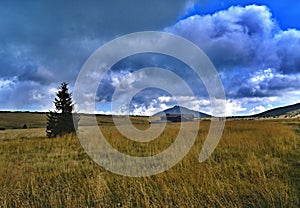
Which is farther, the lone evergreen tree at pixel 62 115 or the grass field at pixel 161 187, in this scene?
the lone evergreen tree at pixel 62 115

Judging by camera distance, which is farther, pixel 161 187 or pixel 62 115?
pixel 62 115

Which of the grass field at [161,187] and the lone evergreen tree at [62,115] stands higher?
the lone evergreen tree at [62,115]

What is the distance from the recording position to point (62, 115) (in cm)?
2391

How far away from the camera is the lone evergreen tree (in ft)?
77.6

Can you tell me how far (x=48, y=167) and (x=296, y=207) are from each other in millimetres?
6586

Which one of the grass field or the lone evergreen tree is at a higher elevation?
the lone evergreen tree

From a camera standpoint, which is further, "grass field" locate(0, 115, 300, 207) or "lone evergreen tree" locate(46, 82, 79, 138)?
"lone evergreen tree" locate(46, 82, 79, 138)

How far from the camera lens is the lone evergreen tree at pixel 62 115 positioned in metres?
23.6

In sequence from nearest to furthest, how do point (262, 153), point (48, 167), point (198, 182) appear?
point (198, 182) → point (48, 167) → point (262, 153)

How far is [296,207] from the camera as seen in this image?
4.84 metres

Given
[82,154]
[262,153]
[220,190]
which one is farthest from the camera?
[82,154]

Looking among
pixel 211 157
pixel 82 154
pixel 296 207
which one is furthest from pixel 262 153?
pixel 82 154

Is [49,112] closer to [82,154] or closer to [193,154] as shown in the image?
[82,154]

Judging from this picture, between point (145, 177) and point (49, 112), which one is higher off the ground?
point (49, 112)
